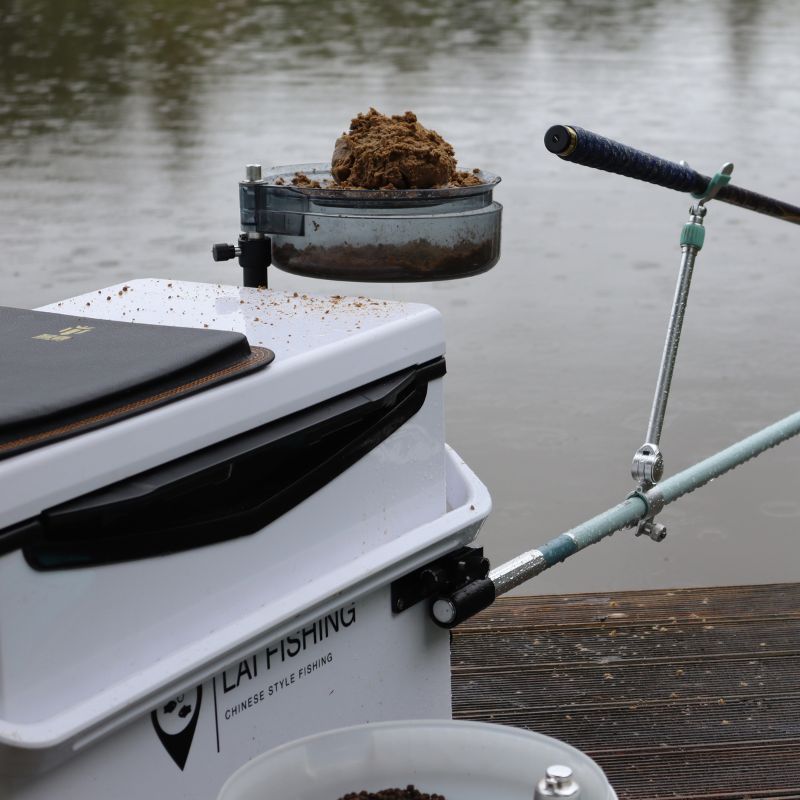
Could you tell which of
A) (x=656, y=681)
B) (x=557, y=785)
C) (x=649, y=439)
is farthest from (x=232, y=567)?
(x=656, y=681)

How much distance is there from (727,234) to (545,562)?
14.5 ft

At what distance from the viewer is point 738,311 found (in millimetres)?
4895

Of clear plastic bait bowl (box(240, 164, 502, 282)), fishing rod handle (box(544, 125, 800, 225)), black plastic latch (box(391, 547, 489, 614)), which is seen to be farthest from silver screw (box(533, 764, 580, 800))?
clear plastic bait bowl (box(240, 164, 502, 282))

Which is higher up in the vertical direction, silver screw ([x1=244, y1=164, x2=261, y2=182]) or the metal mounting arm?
silver screw ([x1=244, y1=164, x2=261, y2=182])

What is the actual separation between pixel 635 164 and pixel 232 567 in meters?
0.72

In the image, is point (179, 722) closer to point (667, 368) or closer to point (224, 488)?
point (224, 488)

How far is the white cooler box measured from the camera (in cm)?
111

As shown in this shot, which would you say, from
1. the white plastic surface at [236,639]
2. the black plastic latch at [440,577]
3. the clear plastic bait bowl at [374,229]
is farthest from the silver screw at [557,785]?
the clear plastic bait bowl at [374,229]

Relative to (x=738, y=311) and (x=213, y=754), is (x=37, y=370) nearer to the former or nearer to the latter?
(x=213, y=754)

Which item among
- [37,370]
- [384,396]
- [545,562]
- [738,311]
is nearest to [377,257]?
[384,396]

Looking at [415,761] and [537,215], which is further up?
[415,761]

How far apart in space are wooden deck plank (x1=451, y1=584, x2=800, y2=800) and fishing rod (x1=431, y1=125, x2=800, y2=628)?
27 cm

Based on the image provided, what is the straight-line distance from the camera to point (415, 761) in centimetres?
107

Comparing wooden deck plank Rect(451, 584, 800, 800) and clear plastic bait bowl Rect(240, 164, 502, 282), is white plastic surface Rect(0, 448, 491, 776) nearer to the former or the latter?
clear plastic bait bowl Rect(240, 164, 502, 282)
